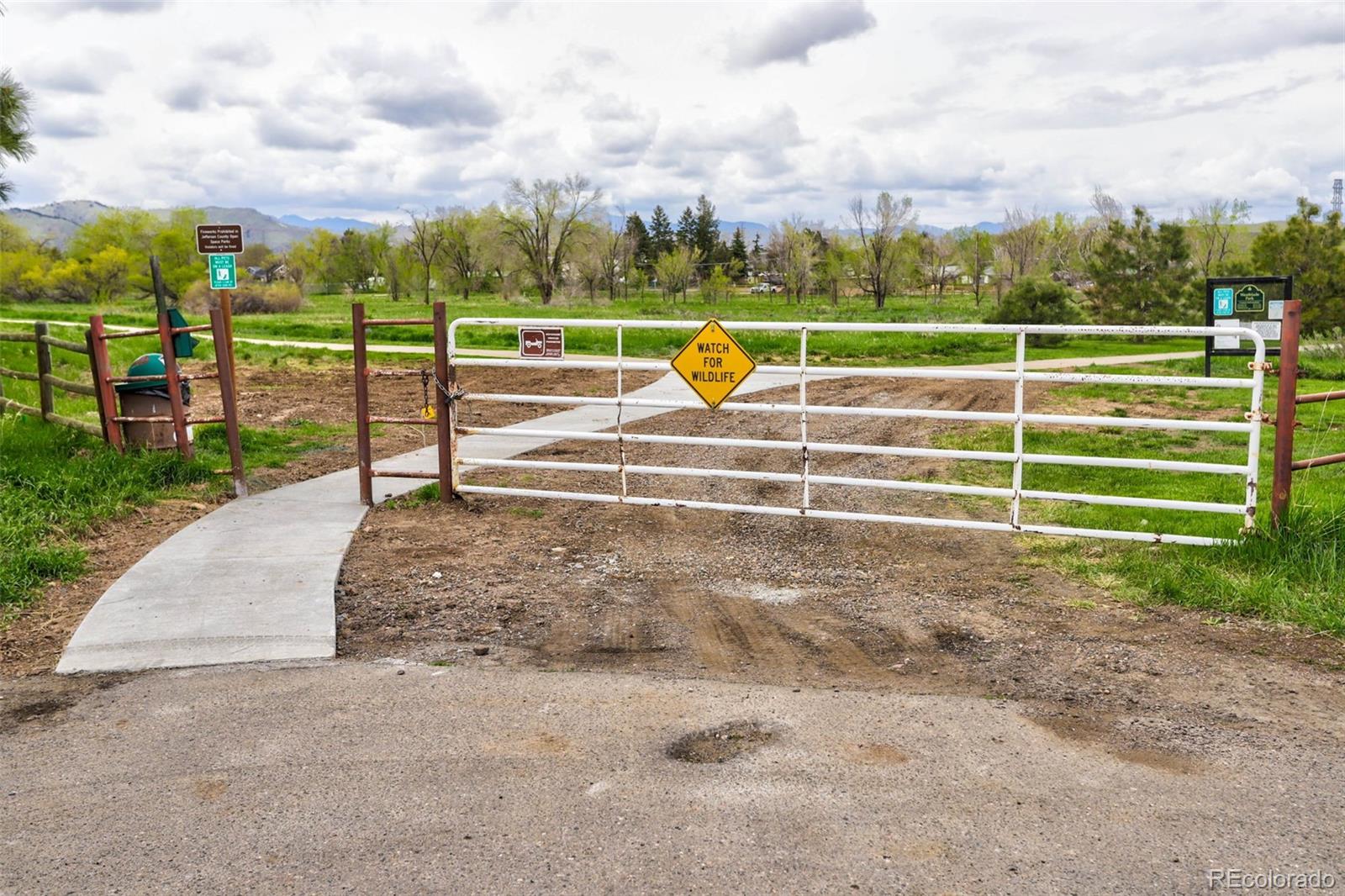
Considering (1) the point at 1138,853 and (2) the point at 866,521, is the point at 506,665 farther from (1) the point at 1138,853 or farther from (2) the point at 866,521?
(2) the point at 866,521

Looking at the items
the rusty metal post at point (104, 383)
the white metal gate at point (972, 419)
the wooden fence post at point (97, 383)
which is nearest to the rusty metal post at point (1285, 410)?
the white metal gate at point (972, 419)

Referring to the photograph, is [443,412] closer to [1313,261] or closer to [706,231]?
[1313,261]

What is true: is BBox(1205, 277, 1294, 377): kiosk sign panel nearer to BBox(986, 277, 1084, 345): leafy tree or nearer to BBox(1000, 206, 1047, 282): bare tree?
BBox(986, 277, 1084, 345): leafy tree

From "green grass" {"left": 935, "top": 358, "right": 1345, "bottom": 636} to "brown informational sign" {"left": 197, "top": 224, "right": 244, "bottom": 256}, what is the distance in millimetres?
6990

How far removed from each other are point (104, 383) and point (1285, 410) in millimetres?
9866

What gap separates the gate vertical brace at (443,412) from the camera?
A: 884 cm

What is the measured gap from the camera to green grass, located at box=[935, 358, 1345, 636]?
6.23 metres

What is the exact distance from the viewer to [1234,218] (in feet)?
173

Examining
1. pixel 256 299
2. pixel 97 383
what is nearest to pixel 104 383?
pixel 97 383

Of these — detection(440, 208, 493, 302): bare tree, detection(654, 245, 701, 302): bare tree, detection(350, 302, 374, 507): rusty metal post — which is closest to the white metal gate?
detection(350, 302, 374, 507): rusty metal post

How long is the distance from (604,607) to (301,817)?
2830 millimetres

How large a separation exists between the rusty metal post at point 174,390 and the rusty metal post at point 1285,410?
28.9ft

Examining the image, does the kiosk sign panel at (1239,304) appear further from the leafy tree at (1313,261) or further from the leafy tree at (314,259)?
the leafy tree at (314,259)

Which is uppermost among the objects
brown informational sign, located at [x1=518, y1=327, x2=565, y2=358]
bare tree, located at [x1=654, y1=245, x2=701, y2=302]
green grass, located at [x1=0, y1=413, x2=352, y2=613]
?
bare tree, located at [x1=654, y1=245, x2=701, y2=302]
